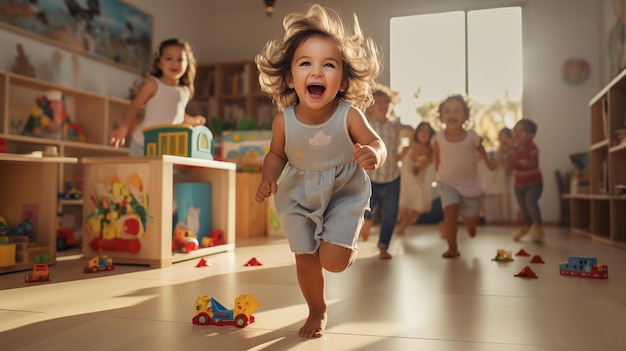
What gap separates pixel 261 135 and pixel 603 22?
14.7 ft

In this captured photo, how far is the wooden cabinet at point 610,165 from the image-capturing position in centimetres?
392

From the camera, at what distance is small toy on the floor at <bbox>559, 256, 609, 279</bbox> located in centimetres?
243

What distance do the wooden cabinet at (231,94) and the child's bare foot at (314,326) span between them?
5900 millimetres

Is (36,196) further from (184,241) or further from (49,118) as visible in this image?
(49,118)

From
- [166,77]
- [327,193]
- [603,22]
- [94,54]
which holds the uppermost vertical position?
[603,22]

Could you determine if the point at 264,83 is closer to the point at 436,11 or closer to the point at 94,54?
the point at 94,54

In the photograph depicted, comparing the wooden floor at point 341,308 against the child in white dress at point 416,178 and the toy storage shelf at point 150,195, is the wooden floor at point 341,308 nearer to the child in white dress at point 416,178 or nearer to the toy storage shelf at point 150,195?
the toy storage shelf at point 150,195

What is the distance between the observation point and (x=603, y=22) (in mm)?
6383

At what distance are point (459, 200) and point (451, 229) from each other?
249 mm

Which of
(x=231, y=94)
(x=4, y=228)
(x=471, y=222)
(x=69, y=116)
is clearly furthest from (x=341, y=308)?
(x=231, y=94)

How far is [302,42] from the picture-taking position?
1.58m

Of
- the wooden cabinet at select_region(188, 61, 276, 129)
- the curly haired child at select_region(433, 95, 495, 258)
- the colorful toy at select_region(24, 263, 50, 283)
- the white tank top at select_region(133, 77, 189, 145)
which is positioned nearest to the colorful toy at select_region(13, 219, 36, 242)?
the colorful toy at select_region(24, 263, 50, 283)

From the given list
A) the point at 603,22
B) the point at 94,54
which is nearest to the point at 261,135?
the point at 94,54

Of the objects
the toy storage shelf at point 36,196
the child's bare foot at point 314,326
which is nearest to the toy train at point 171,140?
the toy storage shelf at point 36,196
